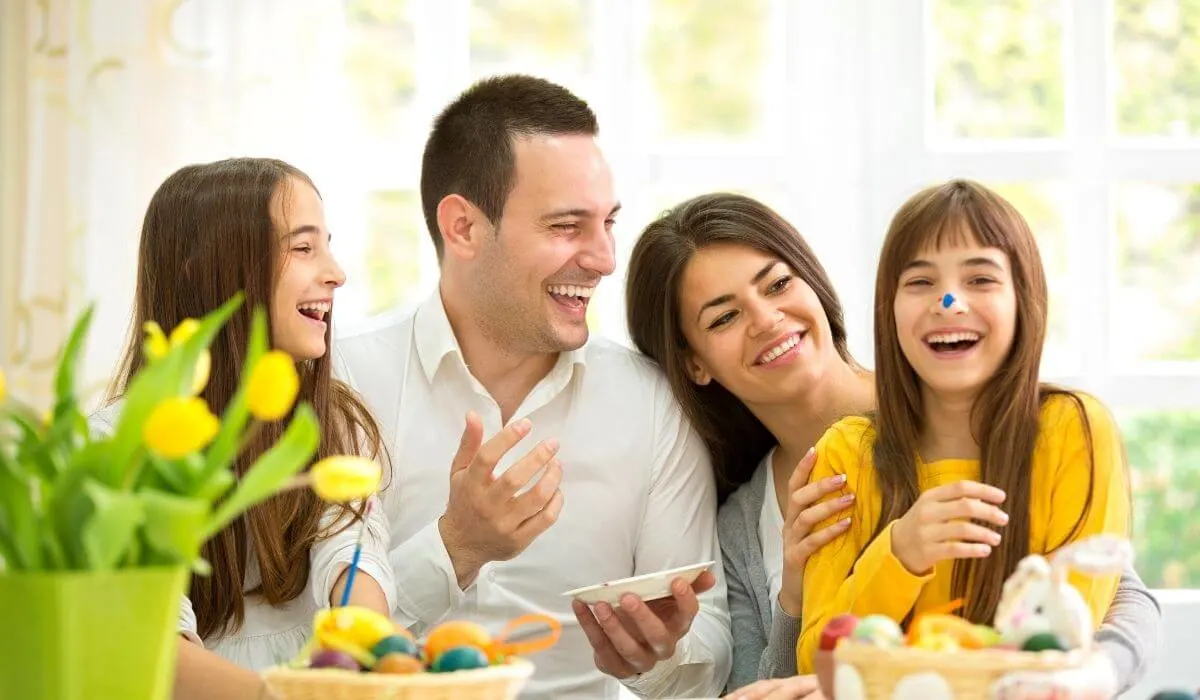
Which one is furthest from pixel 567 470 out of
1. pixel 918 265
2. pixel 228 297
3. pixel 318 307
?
pixel 918 265

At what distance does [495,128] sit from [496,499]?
90 centimetres

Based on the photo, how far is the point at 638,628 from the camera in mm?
2043

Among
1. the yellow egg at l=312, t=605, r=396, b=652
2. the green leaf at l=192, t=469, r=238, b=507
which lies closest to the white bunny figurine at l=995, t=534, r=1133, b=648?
the yellow egg at l=312, t=605, r=396, b=652

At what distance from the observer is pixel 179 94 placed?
3.18 metres

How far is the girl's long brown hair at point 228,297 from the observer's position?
1.94 meters

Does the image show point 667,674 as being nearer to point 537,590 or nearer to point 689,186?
point 537,590

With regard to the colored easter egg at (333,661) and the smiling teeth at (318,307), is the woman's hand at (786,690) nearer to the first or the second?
the colored easter egg at (333,661)

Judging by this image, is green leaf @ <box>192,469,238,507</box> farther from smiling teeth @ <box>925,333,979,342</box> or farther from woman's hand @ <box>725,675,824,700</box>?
smiling teeth @ <box>925,333,979,342</box>

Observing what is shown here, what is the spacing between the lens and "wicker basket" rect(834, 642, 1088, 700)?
3.44ft

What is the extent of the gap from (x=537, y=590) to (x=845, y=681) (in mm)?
1372

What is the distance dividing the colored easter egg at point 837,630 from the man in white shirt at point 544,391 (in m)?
1.07

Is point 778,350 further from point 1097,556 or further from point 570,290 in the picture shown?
point 1097,556

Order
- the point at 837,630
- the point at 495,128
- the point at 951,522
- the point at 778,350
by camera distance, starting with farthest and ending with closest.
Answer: the point at 495,128 → the point at 778,350 → the point at 951,522 → the point at 837,630

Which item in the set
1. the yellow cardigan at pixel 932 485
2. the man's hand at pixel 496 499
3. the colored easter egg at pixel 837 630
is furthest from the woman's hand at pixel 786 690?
the colored easter egg at pixel 837 630
